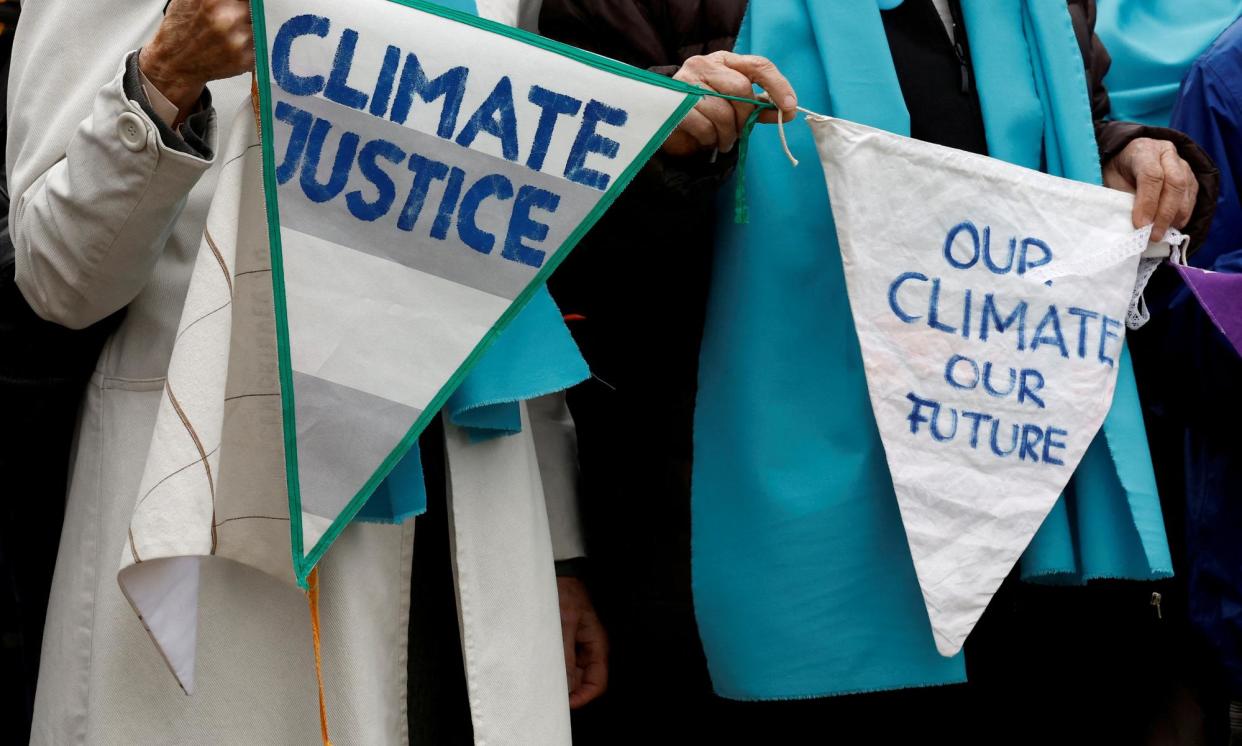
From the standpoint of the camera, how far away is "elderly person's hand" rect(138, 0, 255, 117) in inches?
60.3

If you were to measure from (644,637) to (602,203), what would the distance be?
74cm

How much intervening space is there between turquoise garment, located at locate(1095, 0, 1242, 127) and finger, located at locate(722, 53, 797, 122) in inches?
52.9

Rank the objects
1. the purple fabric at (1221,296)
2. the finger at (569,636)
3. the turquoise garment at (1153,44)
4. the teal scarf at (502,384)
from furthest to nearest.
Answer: the turquoise garment at (1153,44) → the finger at (569,636) → the purple fabric at (1221,296) → the teal scarf at (502,384)

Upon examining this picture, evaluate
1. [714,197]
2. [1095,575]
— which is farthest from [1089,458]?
[714,197]

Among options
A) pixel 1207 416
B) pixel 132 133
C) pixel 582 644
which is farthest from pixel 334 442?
pixel 1207 416

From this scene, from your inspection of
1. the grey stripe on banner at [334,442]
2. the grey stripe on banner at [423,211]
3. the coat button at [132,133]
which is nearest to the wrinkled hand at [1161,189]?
the grey stripe on banner at [423,211]

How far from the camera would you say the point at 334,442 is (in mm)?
1556

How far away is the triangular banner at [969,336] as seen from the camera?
1.89m

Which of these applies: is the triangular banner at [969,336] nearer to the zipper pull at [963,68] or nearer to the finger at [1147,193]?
the finger at [1147,193]

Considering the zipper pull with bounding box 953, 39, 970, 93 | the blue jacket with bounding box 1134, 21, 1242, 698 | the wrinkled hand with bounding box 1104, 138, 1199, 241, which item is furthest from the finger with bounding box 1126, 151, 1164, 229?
the zipper pull with bounding box 953, 39, 970, 93

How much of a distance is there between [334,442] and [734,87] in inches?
26.4

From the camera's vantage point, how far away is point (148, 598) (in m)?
1.54

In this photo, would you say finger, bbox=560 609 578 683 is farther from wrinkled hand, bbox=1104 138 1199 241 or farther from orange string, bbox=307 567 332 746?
wrinkled hand, bbox=1104 138 1199 241

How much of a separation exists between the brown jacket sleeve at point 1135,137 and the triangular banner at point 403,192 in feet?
2.76
